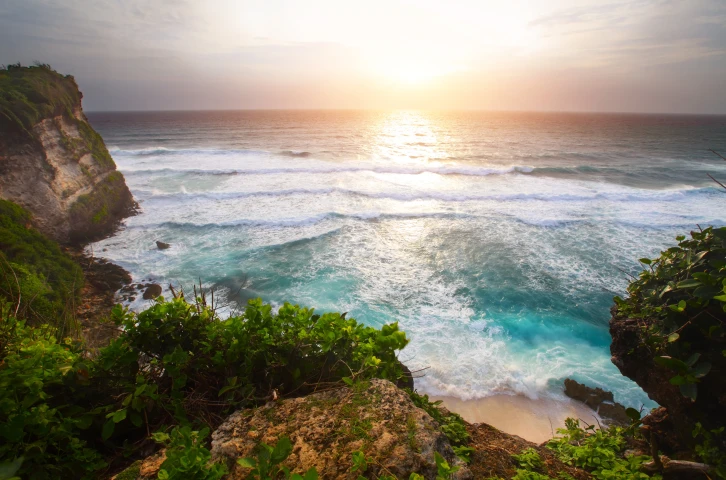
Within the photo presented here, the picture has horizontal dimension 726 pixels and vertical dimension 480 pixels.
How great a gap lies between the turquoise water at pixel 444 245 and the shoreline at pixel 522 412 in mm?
225

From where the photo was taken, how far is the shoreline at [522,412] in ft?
21.8

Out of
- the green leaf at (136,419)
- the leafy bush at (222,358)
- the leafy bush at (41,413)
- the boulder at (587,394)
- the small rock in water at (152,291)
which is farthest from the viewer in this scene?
the small rock in water at (152,291)

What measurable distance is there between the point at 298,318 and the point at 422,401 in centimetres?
147

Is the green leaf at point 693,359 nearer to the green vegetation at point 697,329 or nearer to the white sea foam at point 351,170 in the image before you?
the green vegetation at point 697,329

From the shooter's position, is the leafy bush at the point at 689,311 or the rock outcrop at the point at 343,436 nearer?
the rock outcrop at the point at 343,436

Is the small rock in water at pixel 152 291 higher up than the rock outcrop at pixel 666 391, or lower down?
lower down

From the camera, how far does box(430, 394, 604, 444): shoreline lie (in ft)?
21.8

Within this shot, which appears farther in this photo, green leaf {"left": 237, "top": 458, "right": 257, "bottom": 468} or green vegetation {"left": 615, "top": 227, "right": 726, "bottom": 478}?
green vegetation {"left": 615, "top": 227, "right": 726, "bottom": 478}

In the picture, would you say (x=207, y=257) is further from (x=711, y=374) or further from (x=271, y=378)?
(x=711, y=374)

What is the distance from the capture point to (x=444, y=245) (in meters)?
14.2

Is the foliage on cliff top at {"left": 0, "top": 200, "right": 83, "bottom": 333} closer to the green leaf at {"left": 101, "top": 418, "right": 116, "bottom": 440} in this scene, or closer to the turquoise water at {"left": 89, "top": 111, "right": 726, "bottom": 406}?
the turquoise water at {"left": 89, "top": 111, "right": 726, "bottom": 406}

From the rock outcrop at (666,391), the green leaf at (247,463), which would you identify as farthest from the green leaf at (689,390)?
the green leaf at (247,463)

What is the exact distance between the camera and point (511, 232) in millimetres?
15570

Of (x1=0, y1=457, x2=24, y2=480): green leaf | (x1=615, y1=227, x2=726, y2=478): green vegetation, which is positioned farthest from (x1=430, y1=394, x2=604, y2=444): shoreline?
(x1=0, y1=457, x2=24, y2=480): green leaf
